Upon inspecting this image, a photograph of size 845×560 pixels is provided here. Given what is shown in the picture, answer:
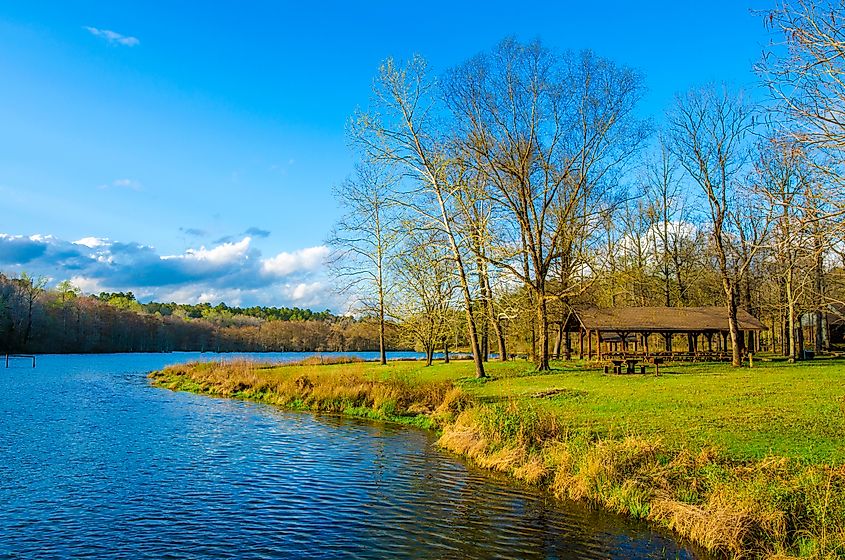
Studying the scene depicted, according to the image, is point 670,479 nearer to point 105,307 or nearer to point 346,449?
point 346,449

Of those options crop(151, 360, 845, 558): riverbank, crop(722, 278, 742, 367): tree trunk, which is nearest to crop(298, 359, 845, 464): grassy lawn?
crop(151, 360, 845, 558): riverbank

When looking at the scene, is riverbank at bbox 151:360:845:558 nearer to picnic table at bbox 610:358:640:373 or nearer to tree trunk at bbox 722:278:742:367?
picnic table at bbox 610:358:640:373

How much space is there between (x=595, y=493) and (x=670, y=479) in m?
1.45

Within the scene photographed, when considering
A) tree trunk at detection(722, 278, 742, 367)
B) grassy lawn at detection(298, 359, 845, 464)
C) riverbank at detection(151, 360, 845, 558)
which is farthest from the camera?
tree trunk at detection(722, 278, 742, 367)

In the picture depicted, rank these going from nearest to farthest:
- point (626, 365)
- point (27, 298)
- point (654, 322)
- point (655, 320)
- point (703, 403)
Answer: point (703, 403) → point (626, 365) → point (654, 322) → point (655, 320) → point (27, 298)

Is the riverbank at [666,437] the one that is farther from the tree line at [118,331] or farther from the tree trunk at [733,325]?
the tree line at [118,331]

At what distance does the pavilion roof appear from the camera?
38812 mm

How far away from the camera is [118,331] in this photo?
11325 centimetres

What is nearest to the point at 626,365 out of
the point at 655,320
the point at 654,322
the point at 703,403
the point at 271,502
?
the point at 654,322

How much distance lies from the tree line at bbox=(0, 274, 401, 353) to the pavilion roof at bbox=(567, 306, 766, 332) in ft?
191

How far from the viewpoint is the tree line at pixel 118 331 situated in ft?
294

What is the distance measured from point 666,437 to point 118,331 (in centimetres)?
11776

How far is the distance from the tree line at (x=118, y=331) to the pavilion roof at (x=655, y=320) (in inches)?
2295

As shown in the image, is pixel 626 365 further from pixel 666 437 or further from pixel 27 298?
pixel 27 298
